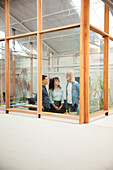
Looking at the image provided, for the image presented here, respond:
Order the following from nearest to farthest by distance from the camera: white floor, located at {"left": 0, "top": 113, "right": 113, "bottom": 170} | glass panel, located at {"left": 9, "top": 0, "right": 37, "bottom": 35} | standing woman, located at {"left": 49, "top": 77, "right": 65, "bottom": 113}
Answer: white floor, located at {"left": 0, "top": 113, "right": 113, "bottom": 170}
standing woman, located at {"left": 49, "top": 77, "right": 65, "bottom": 113}
glass panel, located at {"left": 9, "top": 0, "right": 37, "bottom": 35}

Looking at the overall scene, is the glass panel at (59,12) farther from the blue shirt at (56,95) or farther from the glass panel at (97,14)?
the blue shirt at (56,95)

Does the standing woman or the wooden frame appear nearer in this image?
the wooden frame

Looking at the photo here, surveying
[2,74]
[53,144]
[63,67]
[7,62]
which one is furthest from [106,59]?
[2,74]

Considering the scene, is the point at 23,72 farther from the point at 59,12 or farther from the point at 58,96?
the point at 59,12

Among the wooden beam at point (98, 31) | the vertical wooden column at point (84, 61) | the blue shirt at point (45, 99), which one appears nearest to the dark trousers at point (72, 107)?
the vertical wooden column at point (84, 61)

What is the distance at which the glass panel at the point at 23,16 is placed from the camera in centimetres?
296

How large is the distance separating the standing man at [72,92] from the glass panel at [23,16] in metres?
0.98

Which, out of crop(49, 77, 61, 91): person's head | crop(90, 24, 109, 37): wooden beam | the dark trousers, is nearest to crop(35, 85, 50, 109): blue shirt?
crop(49, 77, 61, 91): person's head

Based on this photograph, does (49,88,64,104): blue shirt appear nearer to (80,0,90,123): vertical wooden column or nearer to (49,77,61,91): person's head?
(49,77,61,91): person's head

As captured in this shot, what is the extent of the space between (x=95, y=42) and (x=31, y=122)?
1486 millimetres

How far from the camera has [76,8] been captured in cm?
251

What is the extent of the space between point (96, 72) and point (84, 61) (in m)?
0.33

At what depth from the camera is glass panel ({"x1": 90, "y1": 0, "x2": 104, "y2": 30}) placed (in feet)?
8.31

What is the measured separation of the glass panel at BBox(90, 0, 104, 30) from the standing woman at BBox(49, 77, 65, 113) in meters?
0.92
